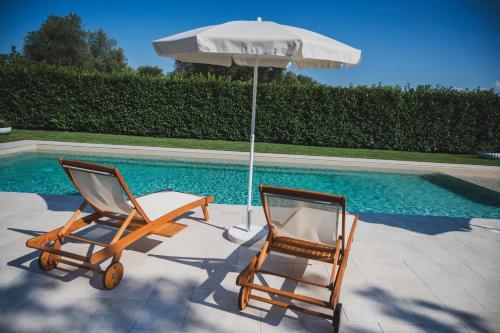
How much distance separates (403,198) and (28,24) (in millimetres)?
47365

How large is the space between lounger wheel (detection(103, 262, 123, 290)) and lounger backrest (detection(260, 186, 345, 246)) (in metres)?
1.63

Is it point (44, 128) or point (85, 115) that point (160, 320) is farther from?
point (44, 128)

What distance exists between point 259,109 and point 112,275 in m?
13.0

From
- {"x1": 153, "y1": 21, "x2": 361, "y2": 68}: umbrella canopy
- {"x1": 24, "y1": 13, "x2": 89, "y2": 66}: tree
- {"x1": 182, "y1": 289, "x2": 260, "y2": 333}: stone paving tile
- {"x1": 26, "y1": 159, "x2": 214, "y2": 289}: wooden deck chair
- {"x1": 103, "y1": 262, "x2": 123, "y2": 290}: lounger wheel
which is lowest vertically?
{"x1": 182, "y1": 289, "x2": 260, "y2": 333}: stone paving tile

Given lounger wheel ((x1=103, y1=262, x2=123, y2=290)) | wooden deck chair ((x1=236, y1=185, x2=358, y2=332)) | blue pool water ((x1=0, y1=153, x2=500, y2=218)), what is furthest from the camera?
blue pool water ((x1=0, y1=153, x2=500, y2=218))

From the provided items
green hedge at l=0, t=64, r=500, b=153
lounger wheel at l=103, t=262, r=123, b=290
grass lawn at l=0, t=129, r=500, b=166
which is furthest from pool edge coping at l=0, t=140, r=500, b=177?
lounger wheel at l=103, t=262, r=123, b=290

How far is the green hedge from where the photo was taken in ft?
49.8

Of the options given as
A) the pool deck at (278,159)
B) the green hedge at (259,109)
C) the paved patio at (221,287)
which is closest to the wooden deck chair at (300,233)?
the paved patio at (221,287)

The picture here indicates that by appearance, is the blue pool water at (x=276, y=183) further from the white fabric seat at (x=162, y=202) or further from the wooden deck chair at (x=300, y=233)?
the wooden deck chair at (x=300, y=233)

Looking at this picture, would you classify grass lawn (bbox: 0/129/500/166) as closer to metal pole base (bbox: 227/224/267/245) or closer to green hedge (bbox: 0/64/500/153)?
green hedge (bbox: 0/64/500/153)

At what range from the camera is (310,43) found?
140 inches

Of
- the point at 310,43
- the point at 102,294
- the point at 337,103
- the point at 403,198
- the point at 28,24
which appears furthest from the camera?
the point at 28,24

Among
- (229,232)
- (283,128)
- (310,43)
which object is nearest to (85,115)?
(283,128)

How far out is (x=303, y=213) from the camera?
313cm
